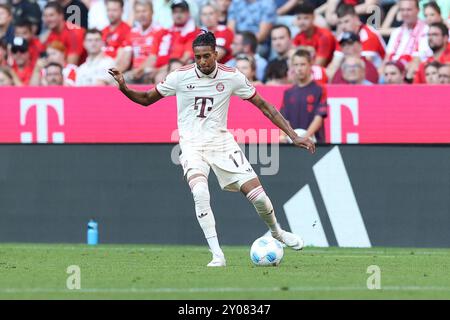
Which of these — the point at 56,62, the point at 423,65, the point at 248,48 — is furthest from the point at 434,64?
Answer: the point at 56,62

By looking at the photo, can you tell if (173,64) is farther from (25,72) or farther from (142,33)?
(25,72)

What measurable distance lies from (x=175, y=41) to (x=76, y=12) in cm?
236

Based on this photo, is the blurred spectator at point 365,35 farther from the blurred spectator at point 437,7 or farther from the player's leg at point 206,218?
the player's leg at point 206,218

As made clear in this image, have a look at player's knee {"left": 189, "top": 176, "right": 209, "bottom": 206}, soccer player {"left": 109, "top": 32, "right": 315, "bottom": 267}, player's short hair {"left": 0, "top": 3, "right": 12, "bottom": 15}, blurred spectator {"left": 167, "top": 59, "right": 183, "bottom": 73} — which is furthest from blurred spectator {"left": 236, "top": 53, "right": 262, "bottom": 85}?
player's knee {"left": 189, "top": 176, "right": 209, "bottom": 206}

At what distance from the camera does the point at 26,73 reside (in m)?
20.8

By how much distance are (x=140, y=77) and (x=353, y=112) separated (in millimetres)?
4180

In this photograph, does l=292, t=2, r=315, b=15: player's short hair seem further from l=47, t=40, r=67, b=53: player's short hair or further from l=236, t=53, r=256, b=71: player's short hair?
l=47, t=40, r=67, b=53: player's short hair

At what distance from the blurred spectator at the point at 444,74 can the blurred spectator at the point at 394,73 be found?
624mm

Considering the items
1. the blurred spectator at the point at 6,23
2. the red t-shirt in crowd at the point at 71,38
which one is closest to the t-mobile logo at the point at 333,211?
the red t-shirt in crowd at the point at 71,38

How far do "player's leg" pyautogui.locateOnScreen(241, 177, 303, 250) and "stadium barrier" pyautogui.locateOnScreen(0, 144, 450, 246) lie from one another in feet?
11.5

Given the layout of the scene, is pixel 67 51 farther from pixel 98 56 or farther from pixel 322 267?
pixel 322 267

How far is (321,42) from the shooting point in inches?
763

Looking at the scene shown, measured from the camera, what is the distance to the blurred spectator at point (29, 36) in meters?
21.2
